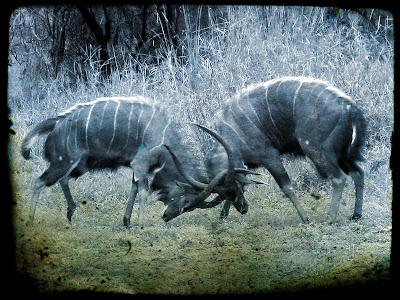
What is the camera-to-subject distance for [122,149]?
11.3 feet

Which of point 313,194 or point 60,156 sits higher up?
point 60,156

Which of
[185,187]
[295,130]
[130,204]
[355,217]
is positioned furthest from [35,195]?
[355,217]

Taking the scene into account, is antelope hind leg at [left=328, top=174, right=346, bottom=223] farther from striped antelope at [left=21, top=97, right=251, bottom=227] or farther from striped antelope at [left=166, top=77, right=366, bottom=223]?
striped antelope at [left=21, top=97, right=251, bottom=227]

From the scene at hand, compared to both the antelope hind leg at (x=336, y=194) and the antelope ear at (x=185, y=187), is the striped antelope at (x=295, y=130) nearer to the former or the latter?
the antelope hind leg at (x=336, y=194)

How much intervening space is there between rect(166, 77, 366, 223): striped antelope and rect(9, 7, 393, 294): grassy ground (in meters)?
0.11

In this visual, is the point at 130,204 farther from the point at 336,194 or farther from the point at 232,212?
the point at 336,194

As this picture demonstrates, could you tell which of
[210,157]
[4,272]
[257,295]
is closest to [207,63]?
[210,157]

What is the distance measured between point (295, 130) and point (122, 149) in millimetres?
1467

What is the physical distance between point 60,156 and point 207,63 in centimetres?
158

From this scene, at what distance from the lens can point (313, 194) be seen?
3430mm

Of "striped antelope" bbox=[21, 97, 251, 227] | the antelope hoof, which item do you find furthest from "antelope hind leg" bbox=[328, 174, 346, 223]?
"striped antelope" bbox=[21, 97, 251, 227]

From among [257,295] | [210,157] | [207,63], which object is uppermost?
[207,63]

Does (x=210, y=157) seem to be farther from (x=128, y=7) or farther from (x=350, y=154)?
(x=128, y=7)

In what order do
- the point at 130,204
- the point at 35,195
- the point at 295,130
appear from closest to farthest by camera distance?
the point at 35,195 → the point at 130,204 → the point at 295,130
